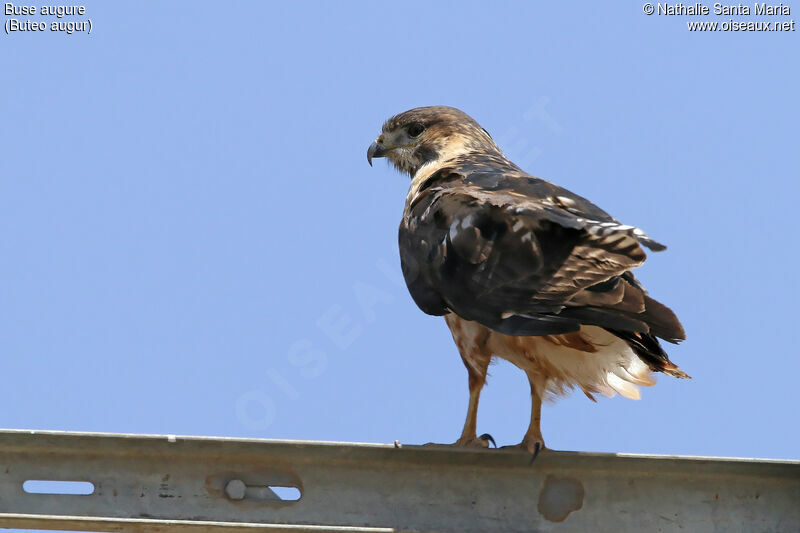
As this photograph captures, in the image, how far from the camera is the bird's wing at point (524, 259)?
4012 millimetres

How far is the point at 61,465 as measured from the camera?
3.48 meters

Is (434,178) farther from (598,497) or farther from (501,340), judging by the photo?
(598,497)

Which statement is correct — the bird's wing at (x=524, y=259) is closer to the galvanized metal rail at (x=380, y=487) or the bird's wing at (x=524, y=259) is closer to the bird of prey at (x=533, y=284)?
the bird of prey at (x=533, y=284)

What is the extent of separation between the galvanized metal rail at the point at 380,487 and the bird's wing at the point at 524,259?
64cm

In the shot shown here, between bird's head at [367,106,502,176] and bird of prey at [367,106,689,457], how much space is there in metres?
0.81

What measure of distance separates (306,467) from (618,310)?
1415mm

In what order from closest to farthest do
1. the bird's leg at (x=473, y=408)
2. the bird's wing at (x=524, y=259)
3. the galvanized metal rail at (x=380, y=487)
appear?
the galvanized metal rail at (x=380, y=487) → the bird's wing at (x=524, y=259) → the bird's leg at (x=473, y=408)

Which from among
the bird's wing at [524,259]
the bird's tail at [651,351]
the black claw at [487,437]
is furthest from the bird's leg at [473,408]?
the bird's tail at [651,351]

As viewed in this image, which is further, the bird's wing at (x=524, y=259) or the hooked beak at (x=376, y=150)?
the hooked beak at (x=376, y=150)

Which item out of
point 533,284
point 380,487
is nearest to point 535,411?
point 533,284

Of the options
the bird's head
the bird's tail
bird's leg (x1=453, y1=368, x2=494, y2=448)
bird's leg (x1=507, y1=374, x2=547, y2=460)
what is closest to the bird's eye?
the bird's head

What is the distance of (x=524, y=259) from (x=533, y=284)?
166mm

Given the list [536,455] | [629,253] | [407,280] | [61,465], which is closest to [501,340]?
[407,280]

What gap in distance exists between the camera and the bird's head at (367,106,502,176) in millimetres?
6500
